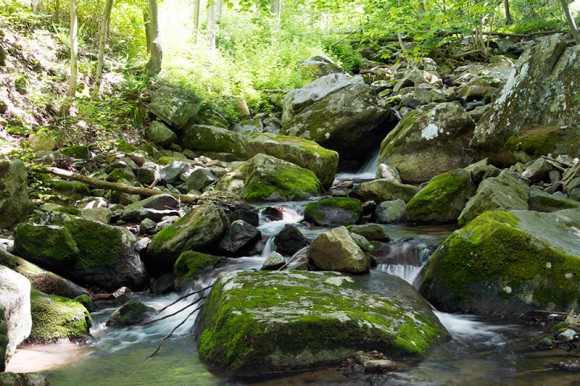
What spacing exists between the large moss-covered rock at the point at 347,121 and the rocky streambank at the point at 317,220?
0.13 feet

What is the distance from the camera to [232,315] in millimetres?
4098

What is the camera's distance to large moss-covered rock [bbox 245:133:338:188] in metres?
11.4

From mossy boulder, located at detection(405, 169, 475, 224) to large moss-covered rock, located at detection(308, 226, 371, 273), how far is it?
2995 mm

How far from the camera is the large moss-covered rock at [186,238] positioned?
7.02 m

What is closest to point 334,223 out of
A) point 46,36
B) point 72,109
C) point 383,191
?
point 383,191

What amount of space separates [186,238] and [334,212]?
278cm

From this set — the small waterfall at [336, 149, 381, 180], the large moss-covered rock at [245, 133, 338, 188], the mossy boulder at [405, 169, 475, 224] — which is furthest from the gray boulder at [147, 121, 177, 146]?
the mossy boulder at [405, 169, 475, 224]

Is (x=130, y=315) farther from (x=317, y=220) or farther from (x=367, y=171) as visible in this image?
(x=367, y=171)

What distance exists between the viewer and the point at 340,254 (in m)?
5.53

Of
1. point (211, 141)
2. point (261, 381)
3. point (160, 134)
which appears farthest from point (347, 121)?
point (261, 381)

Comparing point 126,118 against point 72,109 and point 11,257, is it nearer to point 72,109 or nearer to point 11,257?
point 72,109

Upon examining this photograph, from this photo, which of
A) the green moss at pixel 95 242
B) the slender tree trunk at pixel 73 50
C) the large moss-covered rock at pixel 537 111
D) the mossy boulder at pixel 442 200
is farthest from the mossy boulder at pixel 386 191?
the slender tree trunk at pixel 73 50

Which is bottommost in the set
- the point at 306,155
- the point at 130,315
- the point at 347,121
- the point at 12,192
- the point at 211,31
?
the point at 130,315

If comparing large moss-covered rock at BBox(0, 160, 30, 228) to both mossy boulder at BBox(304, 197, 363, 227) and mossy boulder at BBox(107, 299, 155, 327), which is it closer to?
mossy boulder at BBox(107, 299, 155, 327)
